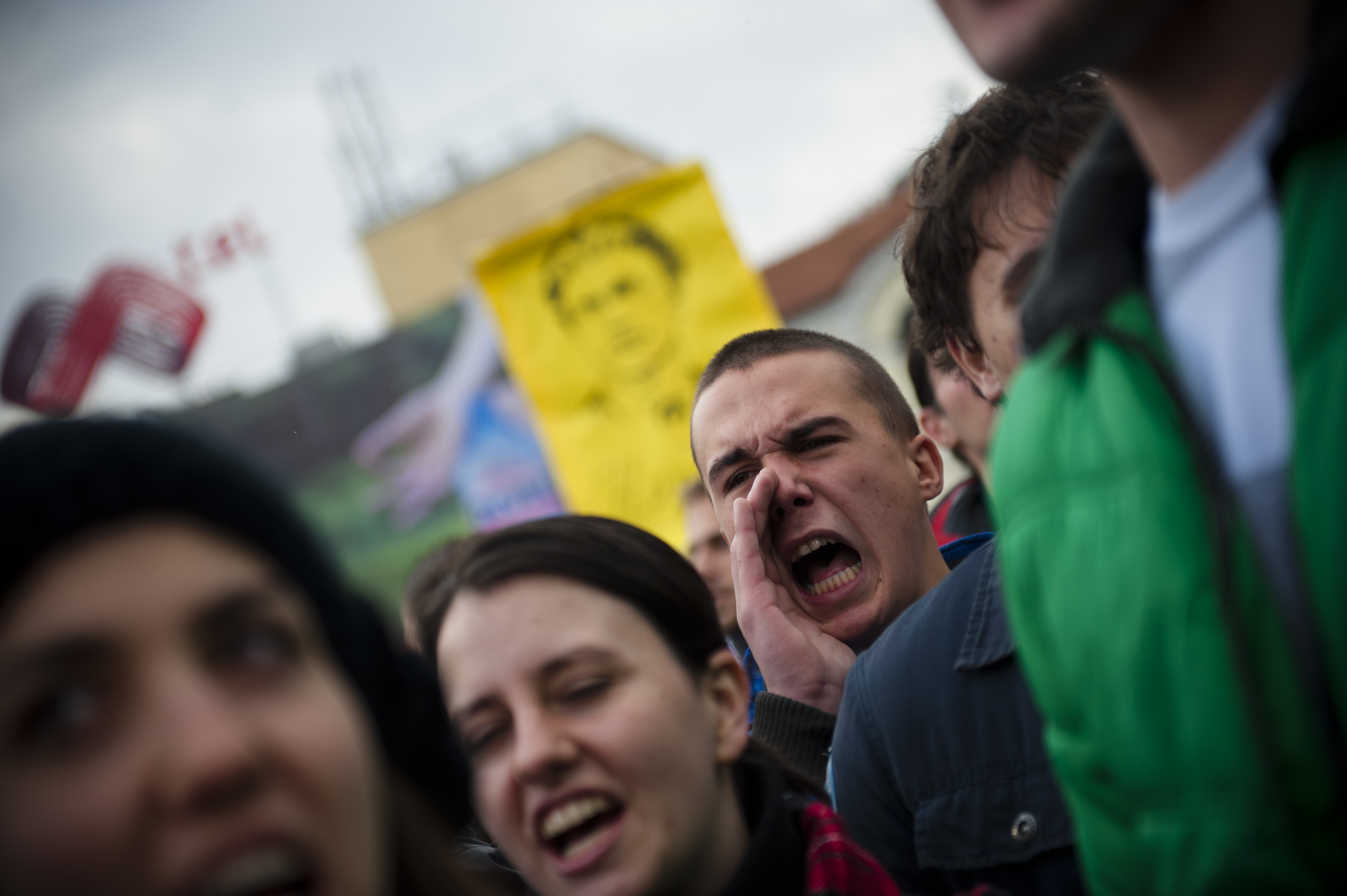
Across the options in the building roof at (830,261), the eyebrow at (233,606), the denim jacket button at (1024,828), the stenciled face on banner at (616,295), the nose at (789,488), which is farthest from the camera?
the building roof at (830,261)

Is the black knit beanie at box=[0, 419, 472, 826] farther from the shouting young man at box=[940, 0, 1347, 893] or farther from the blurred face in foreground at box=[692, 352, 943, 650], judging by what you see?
the blurred face in foreground at box=[692, 352, 943, 650]

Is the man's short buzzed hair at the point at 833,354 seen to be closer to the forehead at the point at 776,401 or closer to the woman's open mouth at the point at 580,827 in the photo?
the forehead at the point at 776,401

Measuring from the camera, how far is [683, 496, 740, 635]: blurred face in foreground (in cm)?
370

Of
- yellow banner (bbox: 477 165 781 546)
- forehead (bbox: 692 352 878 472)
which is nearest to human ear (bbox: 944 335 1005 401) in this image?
forehead (bbox: 692 352 878 472)

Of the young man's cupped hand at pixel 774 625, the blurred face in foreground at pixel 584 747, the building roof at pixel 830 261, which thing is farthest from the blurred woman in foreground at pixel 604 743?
the building roof at pixel 830 261

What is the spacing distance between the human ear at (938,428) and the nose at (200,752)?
2.78 meters

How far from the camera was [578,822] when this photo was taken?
147cm

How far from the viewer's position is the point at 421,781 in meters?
1.26

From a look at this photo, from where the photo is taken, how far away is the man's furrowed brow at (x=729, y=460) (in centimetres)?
268

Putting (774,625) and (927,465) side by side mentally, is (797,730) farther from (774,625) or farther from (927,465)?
(927,465)

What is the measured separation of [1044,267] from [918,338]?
1.54m

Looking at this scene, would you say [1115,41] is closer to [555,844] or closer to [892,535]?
[555,844]

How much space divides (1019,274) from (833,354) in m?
0.92

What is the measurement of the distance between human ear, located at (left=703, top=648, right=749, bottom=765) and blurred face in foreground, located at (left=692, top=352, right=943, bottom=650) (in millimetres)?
871
